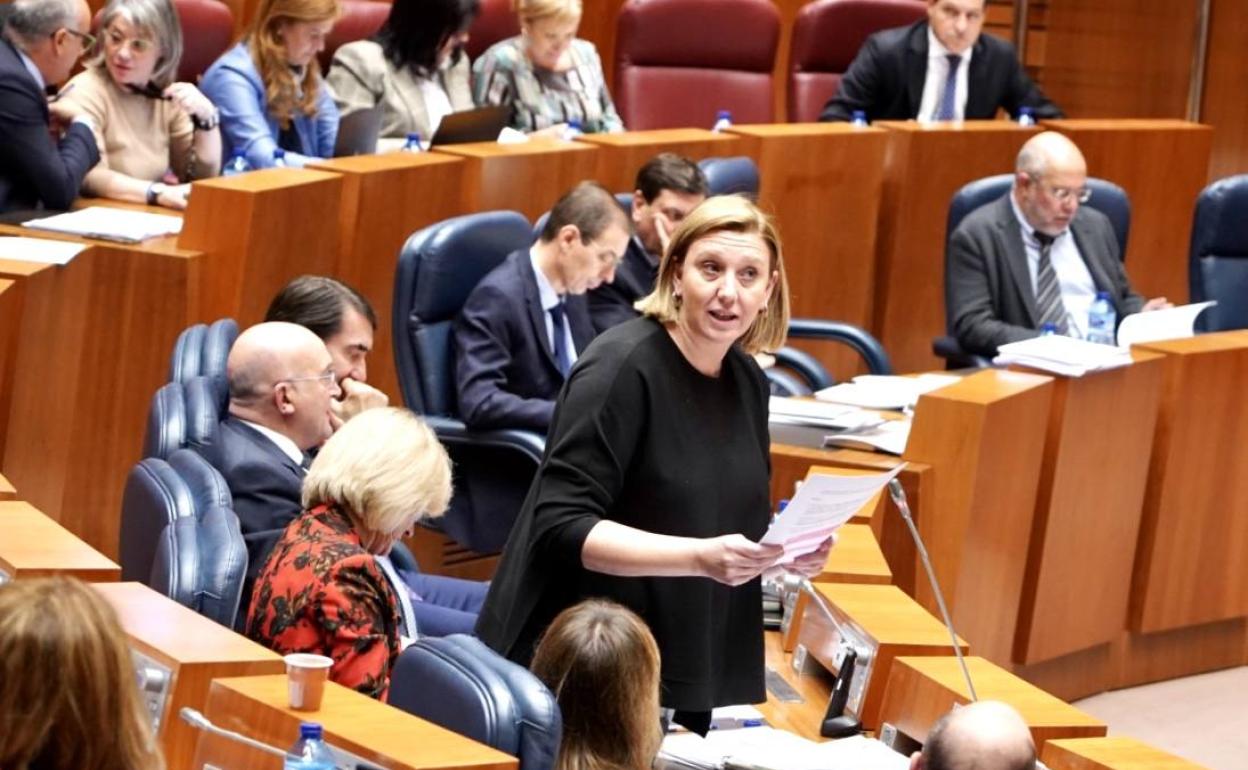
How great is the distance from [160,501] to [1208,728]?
264 cm

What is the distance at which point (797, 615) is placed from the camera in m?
3.26

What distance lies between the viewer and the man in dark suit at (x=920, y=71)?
621 cm

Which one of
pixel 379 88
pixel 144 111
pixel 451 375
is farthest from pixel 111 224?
pixel 379 88

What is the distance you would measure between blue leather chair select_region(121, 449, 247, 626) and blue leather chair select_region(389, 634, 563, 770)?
41 cm

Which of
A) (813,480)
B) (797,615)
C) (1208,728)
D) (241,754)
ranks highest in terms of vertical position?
(813,480)

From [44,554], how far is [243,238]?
1704 mm

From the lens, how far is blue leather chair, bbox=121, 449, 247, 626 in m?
2.45

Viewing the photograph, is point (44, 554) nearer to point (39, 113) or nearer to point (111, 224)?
point (111, 224)

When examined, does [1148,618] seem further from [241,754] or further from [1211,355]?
[241,754]

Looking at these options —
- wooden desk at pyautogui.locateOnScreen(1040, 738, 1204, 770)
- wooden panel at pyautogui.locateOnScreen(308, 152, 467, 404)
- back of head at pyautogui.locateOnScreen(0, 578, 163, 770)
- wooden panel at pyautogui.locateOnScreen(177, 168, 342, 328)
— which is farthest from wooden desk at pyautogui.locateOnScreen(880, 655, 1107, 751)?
wooden panel at pyautogui.locateOnScreen(308, 152, 467, 404)

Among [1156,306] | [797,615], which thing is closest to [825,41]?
[1156,306]

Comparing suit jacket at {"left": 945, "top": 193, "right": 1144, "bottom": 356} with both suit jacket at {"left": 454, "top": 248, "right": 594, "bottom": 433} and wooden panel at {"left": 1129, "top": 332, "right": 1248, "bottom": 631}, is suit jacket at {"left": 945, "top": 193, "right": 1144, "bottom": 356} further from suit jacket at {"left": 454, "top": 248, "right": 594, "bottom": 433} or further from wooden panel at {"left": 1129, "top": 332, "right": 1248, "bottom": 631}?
suit jacket at {"left": 454, "top": 248, "right": 594, "bottom": 433}

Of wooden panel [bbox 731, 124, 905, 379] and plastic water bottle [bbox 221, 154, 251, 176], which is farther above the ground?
plastic water bottle [bbox 221, 154, 251, 176]

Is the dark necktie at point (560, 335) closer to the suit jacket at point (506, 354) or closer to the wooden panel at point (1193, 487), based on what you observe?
the suit jacket at point (506, 354)
